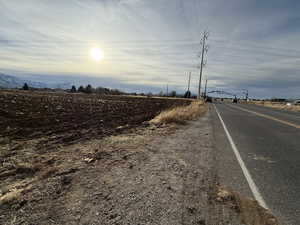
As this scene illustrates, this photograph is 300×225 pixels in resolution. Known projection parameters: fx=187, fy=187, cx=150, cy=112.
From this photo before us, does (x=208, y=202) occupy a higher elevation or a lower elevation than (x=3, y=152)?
higher

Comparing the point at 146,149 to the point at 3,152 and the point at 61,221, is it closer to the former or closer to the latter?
the point at 61,221

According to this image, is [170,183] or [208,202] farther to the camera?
[170,183]

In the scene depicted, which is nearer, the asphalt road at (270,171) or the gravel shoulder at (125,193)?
the gravel shoulder at (125,193)

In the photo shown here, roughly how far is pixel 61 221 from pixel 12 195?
126 cm

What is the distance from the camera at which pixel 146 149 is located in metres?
5.71

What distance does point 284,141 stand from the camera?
732cm

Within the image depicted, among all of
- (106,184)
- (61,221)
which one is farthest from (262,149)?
(61,221)

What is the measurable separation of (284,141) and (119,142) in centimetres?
638

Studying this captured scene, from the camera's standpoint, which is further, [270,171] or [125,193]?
[270,171]

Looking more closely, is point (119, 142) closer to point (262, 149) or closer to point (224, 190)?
point (224, 190)

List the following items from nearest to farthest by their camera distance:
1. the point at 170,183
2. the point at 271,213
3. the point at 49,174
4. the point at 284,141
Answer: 1. the point at 271,213
2. the point at 170,183
3. the point at 49,174
4. the point at 284,141

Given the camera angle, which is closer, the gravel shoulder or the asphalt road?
the gravel shoulder

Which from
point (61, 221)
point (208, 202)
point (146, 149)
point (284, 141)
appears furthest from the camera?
point (284, 141)

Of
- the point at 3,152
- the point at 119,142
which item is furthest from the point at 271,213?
the point at 3,152
